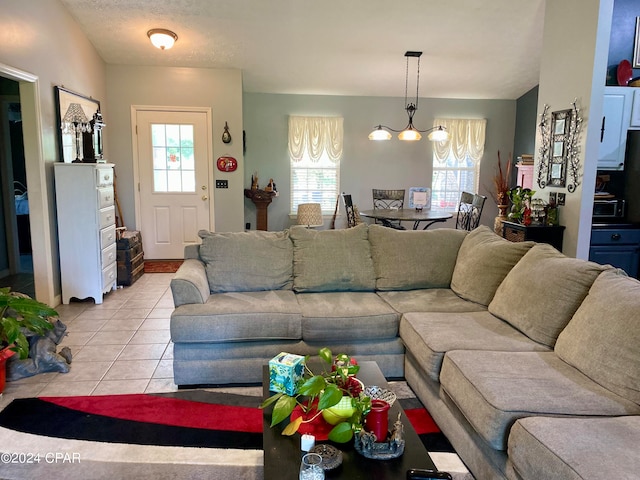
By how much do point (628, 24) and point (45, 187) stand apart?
5520 mm

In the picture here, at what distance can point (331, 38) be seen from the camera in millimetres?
5344

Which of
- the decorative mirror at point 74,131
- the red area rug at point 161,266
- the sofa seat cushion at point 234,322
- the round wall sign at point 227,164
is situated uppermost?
the decorative mirror at point 74,131

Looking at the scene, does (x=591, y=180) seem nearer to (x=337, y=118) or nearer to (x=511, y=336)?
(x=511, y=336)

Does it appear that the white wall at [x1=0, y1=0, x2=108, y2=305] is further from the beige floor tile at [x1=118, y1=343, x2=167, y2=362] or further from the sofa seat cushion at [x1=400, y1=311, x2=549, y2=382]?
the sofa seat cushion at [x1=400, y1=311, x2=549, y2=382]

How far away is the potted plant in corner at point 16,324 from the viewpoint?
2617 millimetres

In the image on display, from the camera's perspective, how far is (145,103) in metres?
6.04

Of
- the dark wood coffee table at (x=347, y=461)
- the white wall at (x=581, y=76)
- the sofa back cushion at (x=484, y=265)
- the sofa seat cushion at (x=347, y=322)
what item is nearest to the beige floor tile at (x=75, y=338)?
the sofa seat cushion at (x=347, y=322)

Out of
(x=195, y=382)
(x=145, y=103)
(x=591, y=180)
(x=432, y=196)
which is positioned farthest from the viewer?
(x=432, y=196)

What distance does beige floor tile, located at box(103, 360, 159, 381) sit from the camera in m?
2.95

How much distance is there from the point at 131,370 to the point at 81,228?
A: 1913 mm

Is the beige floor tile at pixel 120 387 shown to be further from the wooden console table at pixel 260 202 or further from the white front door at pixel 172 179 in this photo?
the wooden console table at pixel 260 202

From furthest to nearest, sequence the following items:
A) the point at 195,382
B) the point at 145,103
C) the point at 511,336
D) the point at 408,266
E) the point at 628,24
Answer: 1. the point at 145,103
2. the point at 628,24
3. the point at 408,266
4. the point at 195,382
5. the point at 511,336

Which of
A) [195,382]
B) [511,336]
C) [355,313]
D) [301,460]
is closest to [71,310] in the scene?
[195,382]

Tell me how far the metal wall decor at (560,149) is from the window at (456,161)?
10.1ft
